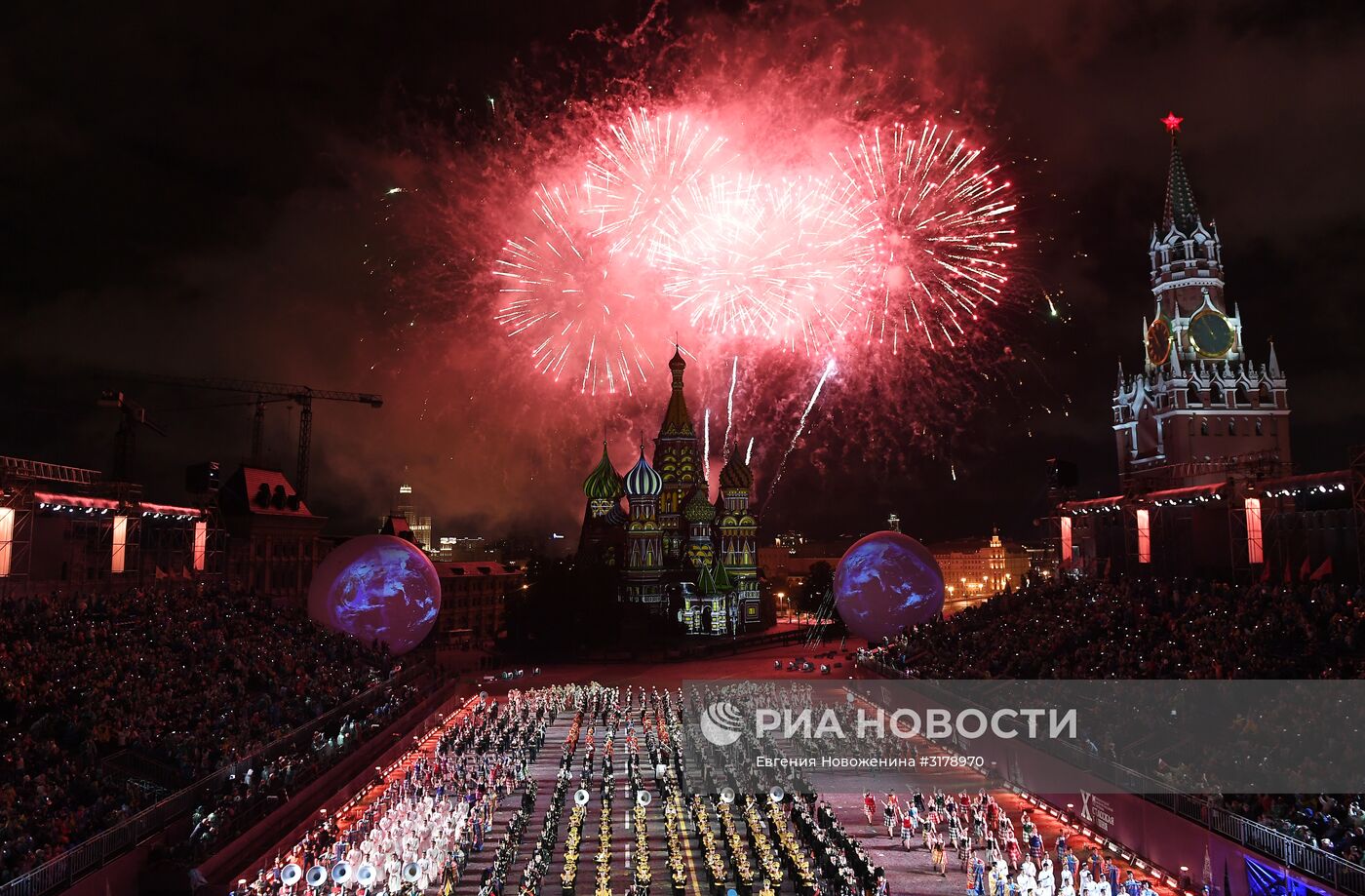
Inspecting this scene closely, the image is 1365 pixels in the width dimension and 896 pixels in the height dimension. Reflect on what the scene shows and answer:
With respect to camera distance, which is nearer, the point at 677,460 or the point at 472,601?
the point at 472,601

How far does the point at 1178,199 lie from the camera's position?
6912 centimetres

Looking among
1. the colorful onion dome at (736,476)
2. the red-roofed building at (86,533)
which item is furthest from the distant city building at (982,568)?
the red-roofed building at (86,533)

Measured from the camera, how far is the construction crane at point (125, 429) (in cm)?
4871

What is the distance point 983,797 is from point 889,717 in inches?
453

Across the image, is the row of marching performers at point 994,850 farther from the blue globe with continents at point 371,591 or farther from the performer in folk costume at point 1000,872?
the blue globe with continents at point 371,591

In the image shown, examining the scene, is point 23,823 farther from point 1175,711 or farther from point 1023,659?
point 1023,659

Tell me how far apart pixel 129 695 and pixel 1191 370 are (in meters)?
62.4

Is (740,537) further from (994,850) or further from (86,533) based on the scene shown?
(994,850)

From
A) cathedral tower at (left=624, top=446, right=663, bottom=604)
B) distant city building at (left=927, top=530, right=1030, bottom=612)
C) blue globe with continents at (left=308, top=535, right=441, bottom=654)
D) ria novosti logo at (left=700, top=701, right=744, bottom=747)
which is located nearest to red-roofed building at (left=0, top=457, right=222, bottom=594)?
blue globe with continents at (left=308, top=535, right=441, bottom=654)

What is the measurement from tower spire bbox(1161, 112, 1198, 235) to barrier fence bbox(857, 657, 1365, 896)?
55573 millimetres

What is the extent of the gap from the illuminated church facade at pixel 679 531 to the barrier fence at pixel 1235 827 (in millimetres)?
54107

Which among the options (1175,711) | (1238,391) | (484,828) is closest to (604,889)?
(484,828)

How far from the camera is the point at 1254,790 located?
19516 millimetres

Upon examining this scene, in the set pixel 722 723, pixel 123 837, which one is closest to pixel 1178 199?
pixel 722 723
